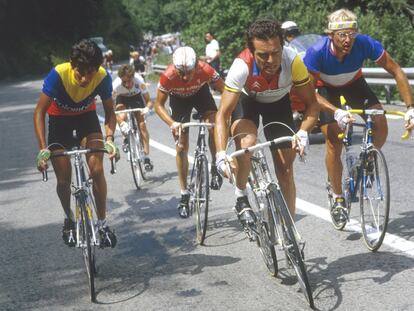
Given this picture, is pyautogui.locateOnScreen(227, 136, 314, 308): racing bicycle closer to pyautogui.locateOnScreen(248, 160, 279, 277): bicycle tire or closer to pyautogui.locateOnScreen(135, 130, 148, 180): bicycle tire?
pyautogui.locateOnScreen(248, 160, 279, 277): bicycle tire

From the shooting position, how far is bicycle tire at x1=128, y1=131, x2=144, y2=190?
10516 mm

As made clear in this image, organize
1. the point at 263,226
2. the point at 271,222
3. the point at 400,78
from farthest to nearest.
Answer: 1. the point at 400,78
2. the point at 263,226
3. the point at 271,222

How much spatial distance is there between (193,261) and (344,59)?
2.20 m

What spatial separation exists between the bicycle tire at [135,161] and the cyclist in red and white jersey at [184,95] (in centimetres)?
214

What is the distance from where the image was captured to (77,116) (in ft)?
22.5

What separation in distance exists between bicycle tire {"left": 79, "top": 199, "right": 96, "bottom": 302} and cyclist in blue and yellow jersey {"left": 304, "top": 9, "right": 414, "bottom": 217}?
2156mm

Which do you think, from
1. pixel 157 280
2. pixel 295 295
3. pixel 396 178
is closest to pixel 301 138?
pixel 295 295

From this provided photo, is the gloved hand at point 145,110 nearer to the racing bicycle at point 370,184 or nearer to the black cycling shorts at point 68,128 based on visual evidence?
the black cycling shorts at point 68,128

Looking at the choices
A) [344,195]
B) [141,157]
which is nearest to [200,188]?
[344,195]

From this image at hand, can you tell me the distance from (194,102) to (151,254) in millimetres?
2163

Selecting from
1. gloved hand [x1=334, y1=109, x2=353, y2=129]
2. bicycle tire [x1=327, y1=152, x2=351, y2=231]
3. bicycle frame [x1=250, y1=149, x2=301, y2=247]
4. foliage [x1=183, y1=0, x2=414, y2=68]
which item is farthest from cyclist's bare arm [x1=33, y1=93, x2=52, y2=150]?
foliage [x1=183, y1=0, x2=414, y2=68]

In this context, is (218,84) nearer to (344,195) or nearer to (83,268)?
(344,195)

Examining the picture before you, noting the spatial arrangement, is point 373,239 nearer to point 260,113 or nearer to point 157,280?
point 260,113

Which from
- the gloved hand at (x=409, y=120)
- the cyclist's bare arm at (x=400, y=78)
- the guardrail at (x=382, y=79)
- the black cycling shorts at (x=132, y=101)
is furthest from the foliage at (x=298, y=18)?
the gloved hand at (x=409, y=120)
